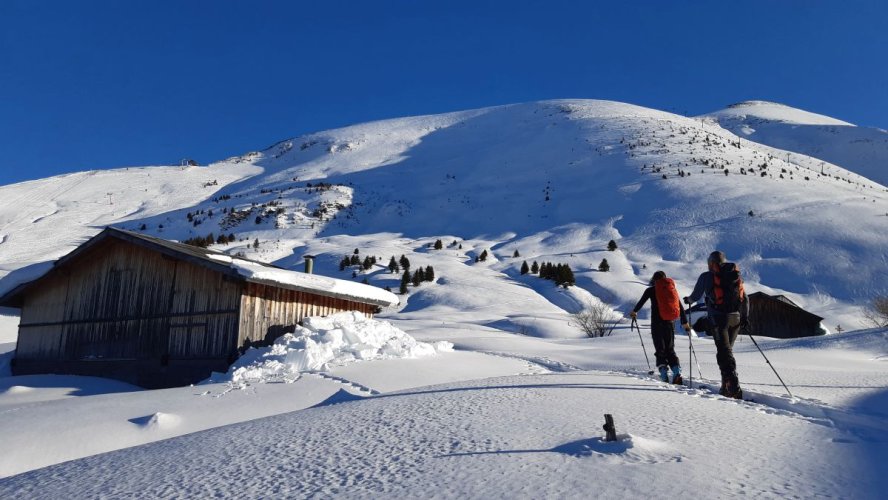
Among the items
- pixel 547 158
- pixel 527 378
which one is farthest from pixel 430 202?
pixel 527 378

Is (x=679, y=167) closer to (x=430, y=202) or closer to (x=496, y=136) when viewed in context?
(x=430, y=202)

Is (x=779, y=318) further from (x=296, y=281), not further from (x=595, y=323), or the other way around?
(x=296, y=281)

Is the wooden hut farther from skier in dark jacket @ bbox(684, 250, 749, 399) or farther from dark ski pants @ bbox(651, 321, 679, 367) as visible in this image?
skier in dark jacket @ bbox(684, 250, 749, 399)

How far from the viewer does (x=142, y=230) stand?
54.0 meters

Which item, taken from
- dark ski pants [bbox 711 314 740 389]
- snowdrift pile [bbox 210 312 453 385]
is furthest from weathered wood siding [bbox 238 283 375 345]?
dark ski pants [bbox 711 314 740 389]

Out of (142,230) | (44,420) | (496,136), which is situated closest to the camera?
(44,420)

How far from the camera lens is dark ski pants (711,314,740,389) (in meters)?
6.66

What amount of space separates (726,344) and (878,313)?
23304 millimetres

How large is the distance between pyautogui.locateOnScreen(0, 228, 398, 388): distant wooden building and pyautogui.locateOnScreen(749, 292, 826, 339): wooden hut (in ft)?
65.2

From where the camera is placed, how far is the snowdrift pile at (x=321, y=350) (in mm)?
11219

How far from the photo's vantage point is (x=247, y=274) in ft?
41.8

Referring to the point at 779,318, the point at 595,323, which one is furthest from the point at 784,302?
the point at 595,323

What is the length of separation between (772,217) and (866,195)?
1416cm

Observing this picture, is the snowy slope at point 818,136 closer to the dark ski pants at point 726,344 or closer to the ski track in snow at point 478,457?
the dark ski pants at point 726,344
